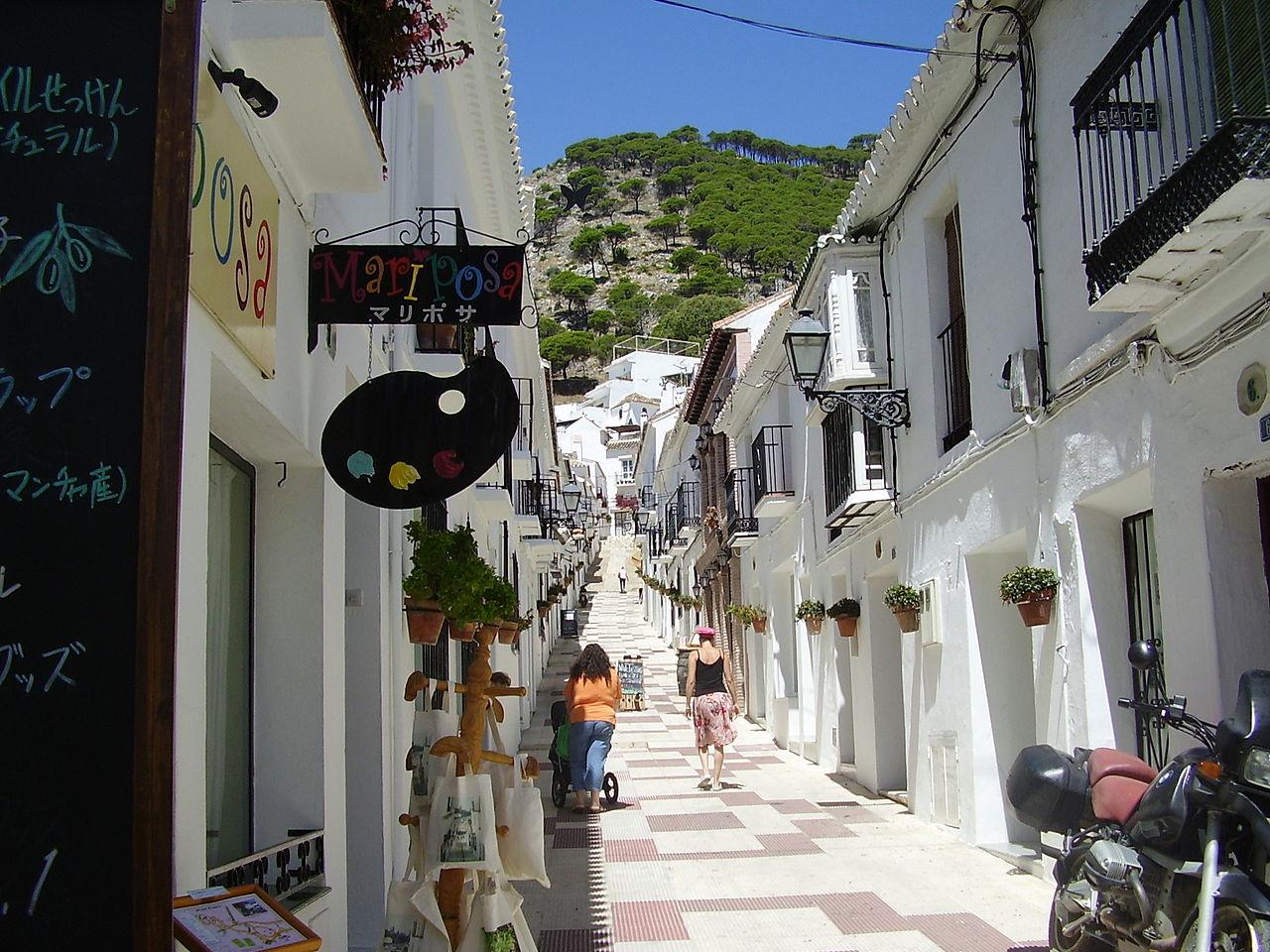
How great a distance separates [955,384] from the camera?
32.7 feet

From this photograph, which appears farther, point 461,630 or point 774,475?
point 774,475

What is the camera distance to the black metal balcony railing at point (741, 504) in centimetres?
2067

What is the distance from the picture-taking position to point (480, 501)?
42.0 feet

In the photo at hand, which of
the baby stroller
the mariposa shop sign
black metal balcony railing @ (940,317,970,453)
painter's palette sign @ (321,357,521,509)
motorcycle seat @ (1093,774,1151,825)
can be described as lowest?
the baby stroller

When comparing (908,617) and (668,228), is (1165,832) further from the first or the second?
(668,228)

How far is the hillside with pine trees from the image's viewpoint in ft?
321

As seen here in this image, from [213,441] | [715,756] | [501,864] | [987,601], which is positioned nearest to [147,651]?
[213,441]

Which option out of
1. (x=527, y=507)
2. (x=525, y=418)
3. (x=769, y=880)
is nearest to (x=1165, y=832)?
(x=769, y=880)

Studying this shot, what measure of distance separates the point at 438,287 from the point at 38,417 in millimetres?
2921

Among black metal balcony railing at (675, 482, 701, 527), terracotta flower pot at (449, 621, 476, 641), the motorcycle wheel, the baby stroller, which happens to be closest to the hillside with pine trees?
black metal balcony railing at (675, 482, 701, 527)

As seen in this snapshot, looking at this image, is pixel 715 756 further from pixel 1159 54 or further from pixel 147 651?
pixel 147 651

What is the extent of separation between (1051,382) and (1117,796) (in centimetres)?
293

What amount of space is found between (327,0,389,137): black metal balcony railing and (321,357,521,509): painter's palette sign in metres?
1.18

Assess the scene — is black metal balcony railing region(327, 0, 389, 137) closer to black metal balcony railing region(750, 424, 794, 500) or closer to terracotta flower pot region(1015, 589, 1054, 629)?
terracotta flower pot region(1015, 589, 1054, 629)
